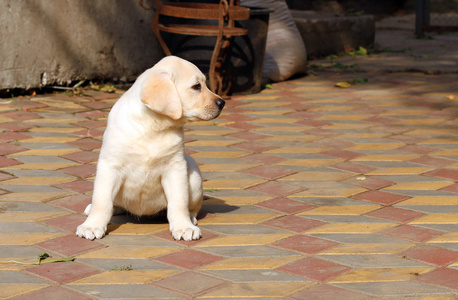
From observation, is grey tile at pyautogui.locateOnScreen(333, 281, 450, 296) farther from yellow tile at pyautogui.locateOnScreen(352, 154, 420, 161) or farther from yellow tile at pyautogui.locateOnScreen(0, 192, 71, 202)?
yellow tile at pyautogui.locateOnScreen(352, 154, 420, 161)

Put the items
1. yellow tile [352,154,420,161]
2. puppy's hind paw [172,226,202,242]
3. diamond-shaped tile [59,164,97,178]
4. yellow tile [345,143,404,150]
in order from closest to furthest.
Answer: puppy's hind paw [172,226,202,242] → diamond-shaped tile [59,164,97,178] → yellow tile [352,154,420,161] → yellow tile [345,143,404,150]

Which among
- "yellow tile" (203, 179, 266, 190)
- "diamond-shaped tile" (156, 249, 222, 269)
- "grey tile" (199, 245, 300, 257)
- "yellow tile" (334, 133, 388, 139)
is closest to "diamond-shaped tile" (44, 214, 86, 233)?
"diamond-shaped tile" (156, 249, 222, 269)

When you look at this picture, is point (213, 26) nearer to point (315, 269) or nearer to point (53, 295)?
point (315, 269)

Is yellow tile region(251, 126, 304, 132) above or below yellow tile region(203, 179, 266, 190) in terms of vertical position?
below

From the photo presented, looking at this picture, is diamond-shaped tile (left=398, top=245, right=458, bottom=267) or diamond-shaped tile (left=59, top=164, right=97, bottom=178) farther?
diamond-shaped tile (left=59, top=164, right=97, bottom=178)

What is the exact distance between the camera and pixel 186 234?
347 centimetres

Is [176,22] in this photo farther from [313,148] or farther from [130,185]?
[130,185]

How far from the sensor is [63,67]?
688 cm

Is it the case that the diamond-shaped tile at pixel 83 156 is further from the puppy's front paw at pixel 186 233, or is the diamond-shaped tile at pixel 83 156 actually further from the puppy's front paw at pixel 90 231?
the puppy's front paw at pixel 186 233

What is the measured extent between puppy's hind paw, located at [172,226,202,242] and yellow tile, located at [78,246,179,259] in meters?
0.11

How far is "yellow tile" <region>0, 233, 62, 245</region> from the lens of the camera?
3.40 meters

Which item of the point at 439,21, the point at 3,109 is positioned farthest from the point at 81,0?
the point at 439,21

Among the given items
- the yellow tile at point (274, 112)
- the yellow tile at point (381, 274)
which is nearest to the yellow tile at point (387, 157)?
the yellow tile at point (274, 112)

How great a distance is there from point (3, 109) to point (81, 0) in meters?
1.31
